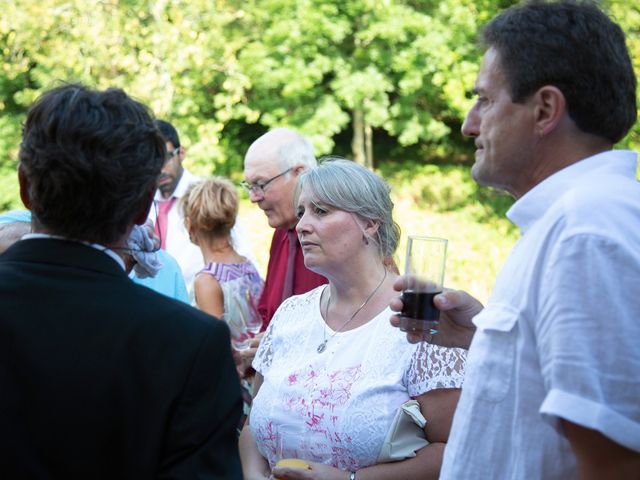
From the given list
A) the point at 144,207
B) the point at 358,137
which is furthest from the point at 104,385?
the point at 358,137

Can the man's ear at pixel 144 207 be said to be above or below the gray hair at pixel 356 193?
above

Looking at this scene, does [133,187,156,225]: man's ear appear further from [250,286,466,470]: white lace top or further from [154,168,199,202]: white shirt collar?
[154,168,199,202]: white shirt collar

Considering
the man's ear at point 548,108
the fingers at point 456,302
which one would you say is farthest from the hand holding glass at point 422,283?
the man's ear at point 548,108

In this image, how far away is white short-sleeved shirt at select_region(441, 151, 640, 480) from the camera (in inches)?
59.7

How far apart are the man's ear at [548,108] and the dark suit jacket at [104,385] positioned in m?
0.81

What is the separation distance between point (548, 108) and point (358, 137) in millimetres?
20146

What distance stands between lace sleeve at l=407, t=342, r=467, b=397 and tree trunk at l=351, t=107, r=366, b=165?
18578mm

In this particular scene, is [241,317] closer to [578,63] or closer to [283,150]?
[283,150]

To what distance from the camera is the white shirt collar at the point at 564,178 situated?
5.57 feet

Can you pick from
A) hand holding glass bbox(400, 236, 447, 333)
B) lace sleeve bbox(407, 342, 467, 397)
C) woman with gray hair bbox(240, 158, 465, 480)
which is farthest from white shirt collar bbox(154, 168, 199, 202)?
hand holding glass bbox(400, 236, 447, 333)

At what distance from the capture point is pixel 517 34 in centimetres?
177

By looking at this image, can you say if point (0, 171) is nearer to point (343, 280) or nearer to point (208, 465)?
point (343, 280)

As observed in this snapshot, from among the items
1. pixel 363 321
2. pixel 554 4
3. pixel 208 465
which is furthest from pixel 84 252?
pixel 363 321

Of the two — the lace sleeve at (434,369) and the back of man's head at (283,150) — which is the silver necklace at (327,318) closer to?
the lace sleeve at (434,369)
